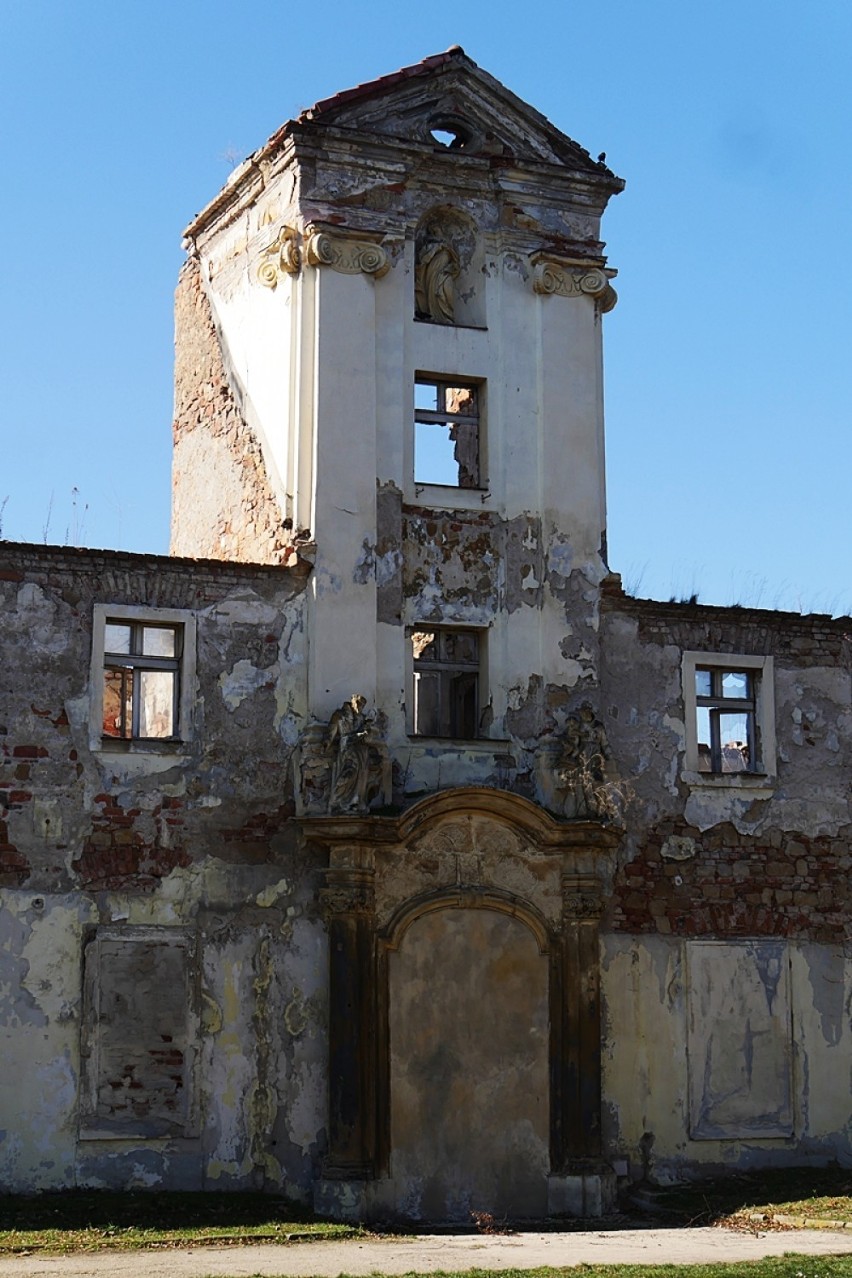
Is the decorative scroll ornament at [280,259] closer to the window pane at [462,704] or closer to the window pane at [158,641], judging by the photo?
the window pane at [158,641]

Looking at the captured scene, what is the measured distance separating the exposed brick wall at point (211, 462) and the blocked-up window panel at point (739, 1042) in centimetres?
636

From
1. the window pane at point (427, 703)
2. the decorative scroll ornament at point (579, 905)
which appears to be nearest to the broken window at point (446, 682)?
the window pane at point (427, 703)

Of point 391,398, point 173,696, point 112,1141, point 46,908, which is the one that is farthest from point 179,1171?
point 391,398

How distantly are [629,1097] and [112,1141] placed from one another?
5.42m

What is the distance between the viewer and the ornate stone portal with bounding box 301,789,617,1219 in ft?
63.9

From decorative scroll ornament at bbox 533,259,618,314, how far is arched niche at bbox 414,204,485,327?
24.9 inches

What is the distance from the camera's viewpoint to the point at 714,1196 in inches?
803

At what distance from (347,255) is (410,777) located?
213 inches

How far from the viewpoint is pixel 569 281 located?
22141 millimetres

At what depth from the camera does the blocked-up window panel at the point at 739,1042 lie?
70.2 ft

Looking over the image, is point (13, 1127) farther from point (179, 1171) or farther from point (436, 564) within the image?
point (436, 564)

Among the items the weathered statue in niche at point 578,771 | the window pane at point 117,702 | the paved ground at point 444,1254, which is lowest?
the paved ground at point 444,1254

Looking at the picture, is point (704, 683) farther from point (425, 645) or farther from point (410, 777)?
point (410, 777)

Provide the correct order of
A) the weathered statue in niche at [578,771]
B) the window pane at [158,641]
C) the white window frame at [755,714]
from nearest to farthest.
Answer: the window pane at [158,641], the weathered statue in niche at [578,771], the white window frame at [755,714]
